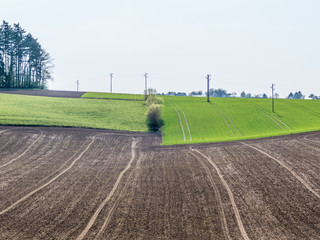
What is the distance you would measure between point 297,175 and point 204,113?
3924 centimetres

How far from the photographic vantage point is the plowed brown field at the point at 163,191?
13.5 meters

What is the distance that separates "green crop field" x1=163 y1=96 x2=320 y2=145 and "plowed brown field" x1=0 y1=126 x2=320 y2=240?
38.3ft

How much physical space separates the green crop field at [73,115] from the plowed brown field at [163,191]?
1137 cm

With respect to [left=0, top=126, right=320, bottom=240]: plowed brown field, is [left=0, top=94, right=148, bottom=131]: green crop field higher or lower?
higher

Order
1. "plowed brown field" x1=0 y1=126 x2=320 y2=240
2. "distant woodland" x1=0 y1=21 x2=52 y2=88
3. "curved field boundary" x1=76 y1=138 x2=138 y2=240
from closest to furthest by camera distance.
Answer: "curved field boundary" x1=76 y1=138 x2=138 y2=240 < "plowed brown field" x1=0 y1=126 x2=320 y2=240 < "distant woodland" x1=0 y1=21 x2=52 y2=88

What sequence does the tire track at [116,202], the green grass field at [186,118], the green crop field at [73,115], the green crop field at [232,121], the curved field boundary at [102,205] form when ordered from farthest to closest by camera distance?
the green crop field at [232,121] < the green grass field at [186,118] < the green crop field at [73,115] < the tire track at [116,202] < the curved field boundary at [102,205]

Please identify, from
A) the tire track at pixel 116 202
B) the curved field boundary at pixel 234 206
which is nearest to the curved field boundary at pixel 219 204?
the curved field boundary at pixel 234 206

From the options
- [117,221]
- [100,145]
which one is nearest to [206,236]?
[117,221]

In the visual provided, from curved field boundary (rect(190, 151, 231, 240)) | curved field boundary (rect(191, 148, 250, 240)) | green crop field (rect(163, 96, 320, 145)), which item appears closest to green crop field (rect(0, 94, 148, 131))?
green crop field (rect(163, 96, 320, 145))

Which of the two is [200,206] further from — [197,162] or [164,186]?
[197,162]

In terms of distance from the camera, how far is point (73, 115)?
51688 mm

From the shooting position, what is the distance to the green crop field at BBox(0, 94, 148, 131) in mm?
42719

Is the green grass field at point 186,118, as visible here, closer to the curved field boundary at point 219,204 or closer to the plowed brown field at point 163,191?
the plowed brown field at point 163,191

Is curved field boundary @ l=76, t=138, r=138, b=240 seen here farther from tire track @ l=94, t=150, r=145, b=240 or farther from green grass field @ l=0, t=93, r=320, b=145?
green grass field @ l=0, t=93, r=320, b=145
